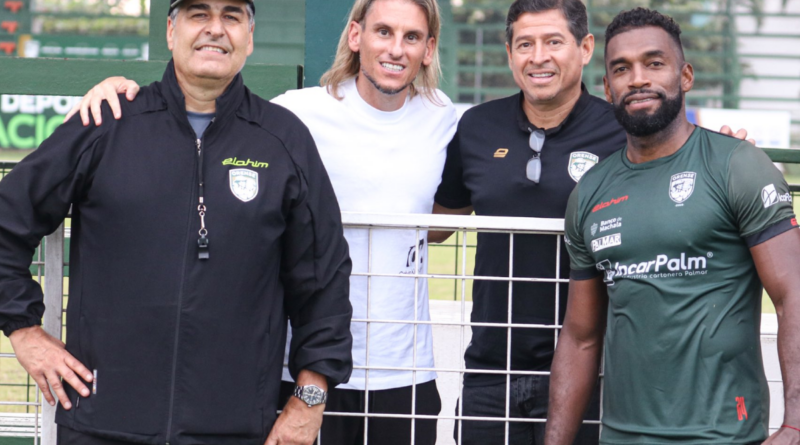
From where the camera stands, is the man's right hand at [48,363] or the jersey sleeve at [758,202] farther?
the man's right hand at [48,363]

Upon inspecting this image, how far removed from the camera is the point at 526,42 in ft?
10.6

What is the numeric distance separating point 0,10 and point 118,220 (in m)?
18.5

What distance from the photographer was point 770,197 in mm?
2426

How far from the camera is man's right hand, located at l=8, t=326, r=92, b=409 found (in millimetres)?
2527

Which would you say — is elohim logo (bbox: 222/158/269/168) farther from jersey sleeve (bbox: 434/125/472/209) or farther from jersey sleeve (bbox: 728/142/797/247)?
jersey sleeve (bbox: 728/142/797/247)

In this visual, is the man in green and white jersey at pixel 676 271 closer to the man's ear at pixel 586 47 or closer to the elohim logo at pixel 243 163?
the man's ear at pixel 586 47

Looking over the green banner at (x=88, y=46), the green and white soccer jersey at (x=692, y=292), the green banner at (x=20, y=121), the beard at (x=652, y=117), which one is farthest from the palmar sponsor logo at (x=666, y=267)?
the green banner at (x=20, y=121)

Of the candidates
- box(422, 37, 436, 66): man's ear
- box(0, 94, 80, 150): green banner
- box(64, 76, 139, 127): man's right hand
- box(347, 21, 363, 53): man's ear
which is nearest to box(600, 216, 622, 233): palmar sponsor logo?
box(422, 37, 436, 66): man's ear

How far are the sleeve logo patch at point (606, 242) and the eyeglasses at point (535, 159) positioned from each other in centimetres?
50

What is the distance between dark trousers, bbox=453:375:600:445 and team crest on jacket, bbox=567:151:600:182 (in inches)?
27.1

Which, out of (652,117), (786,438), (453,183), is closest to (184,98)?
(453,183)

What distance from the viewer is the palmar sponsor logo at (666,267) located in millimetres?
2480

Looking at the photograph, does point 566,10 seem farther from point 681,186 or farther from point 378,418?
point 378,418

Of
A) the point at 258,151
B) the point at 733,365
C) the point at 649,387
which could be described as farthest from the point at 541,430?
the point at 258,151
